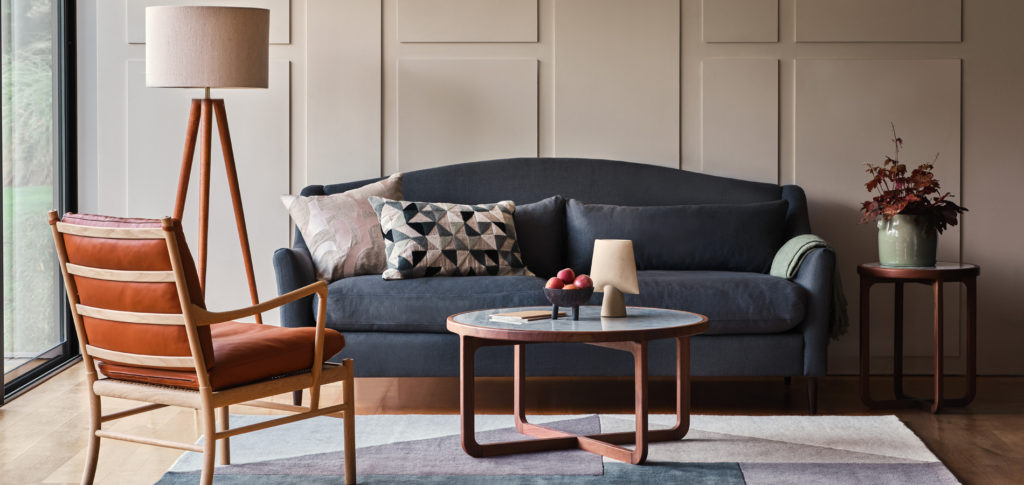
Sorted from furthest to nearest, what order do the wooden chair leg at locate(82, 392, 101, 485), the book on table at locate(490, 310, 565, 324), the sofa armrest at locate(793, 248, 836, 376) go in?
the sofa armrest at locate(793, 248, 836, 376) < the book on table at locate(490, 310, 565, 324) < the wooden chair leg at locate(82, 392, 101, 485)

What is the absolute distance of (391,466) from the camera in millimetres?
3131

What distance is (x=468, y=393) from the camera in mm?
3217

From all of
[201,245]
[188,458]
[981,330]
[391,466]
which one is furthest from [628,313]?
[981,330]

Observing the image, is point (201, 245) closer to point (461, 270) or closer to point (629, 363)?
point (461, 270)

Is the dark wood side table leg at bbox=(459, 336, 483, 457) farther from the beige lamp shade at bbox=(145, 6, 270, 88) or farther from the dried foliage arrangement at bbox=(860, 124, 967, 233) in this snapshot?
the dried foliage arrangement at bbox=(860, 124, 967, 233)

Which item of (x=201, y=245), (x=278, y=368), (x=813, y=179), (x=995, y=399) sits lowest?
(x=995, y=399)

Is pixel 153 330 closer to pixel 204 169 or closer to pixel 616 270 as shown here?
pixel 616 270

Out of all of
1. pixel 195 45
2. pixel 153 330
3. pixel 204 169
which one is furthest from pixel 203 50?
pixel 153 330

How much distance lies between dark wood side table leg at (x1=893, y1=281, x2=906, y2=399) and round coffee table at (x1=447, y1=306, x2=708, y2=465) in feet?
4.44

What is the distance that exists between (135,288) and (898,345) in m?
3.23

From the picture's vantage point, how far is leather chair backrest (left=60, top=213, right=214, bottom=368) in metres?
2.51

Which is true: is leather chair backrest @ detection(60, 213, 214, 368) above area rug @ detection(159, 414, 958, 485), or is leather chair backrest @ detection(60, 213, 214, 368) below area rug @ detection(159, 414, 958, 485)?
above

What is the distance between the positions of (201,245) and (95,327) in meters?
1.41

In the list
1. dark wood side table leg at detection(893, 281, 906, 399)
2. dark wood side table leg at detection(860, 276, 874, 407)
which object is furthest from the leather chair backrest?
dark wood side table leg at detection(893, 281, 906, 399)
